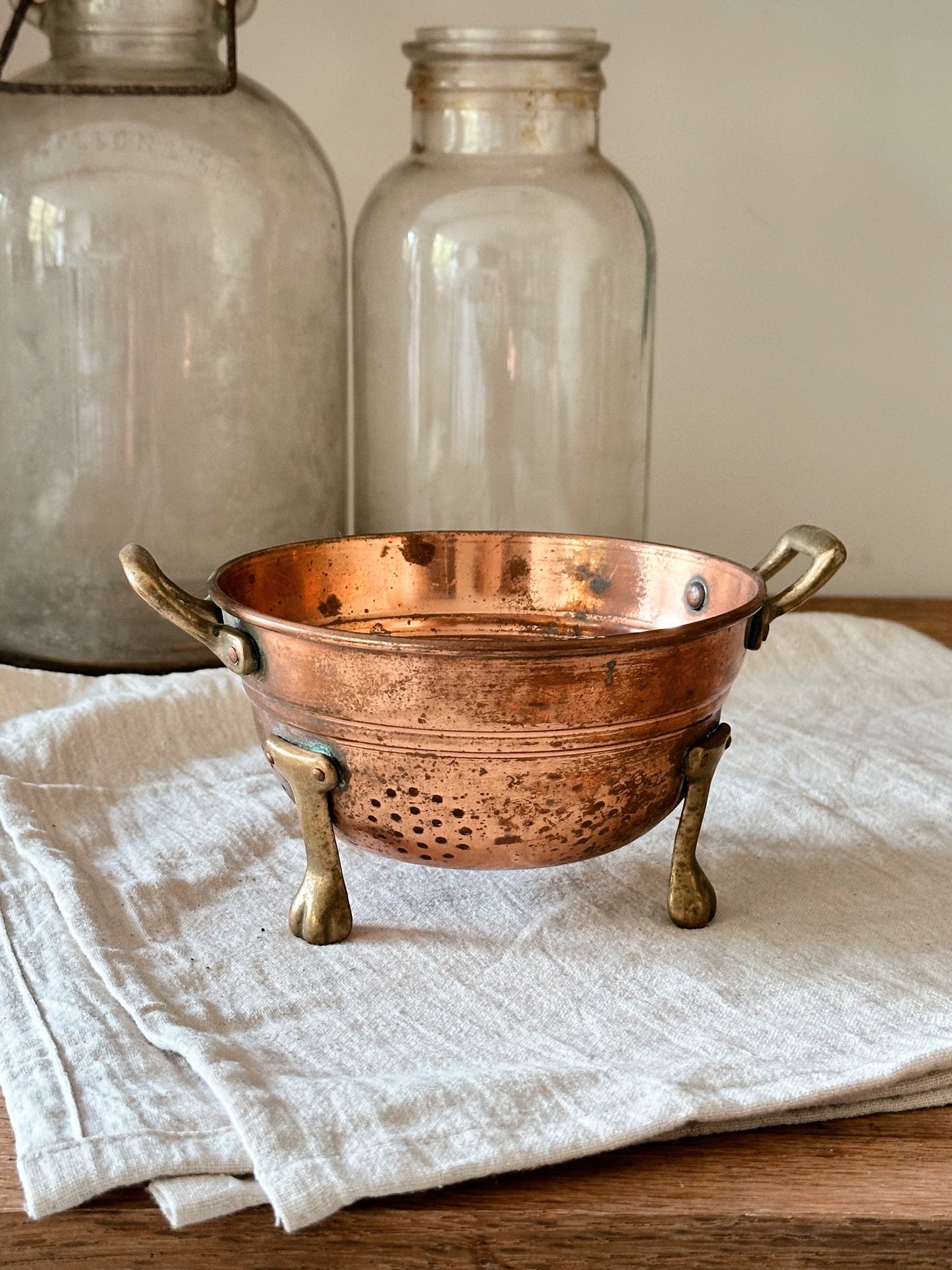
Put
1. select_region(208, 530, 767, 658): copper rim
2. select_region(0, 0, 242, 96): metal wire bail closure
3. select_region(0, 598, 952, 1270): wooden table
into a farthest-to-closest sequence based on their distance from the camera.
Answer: select_region(0, 0, 242, 96): metal wire bail closure < select_region(208, 530, 767, 658): copper rim < select_region(0, 598, 952, 1270): wooden table

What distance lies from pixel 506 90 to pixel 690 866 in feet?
1.91

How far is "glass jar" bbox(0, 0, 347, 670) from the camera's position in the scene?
3.17 feet

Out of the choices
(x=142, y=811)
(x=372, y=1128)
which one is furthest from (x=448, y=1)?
(x=372, y=1128)

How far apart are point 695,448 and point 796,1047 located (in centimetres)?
76

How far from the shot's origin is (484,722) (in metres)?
0.58

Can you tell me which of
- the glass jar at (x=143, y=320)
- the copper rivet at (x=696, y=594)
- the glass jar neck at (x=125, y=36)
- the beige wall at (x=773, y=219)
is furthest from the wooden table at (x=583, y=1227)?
the beige wall at (x=773, y=219)

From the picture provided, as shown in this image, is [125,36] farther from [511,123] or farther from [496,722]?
[496,722]

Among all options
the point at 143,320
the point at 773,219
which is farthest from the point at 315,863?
the point at 773,219

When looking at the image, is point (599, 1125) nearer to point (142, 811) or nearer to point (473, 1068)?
point (473, 1068)

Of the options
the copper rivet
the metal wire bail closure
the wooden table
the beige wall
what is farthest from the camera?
the beige wall

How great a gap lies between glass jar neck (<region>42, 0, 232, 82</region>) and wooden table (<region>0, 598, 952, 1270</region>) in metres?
0.72

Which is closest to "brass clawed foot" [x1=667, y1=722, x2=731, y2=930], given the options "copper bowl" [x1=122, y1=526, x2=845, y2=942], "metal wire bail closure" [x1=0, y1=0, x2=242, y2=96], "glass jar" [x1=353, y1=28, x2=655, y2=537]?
"copper bowl" [x1=122, y1=526, x2=845, y2=942]

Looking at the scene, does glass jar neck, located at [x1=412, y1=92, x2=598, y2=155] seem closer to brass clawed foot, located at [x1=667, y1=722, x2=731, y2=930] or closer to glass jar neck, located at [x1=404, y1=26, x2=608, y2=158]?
glass jar neck, located at [x1=404, y1=26, x2=608, y2=158]

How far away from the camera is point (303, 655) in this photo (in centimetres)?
60
